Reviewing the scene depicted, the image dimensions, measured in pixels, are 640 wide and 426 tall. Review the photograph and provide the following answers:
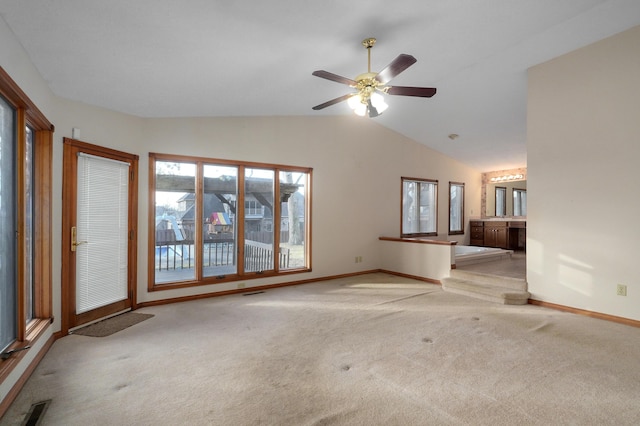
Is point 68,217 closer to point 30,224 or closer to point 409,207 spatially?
point 30,224

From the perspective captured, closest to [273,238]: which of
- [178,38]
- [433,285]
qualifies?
[433,285]

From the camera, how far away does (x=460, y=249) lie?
7590mm

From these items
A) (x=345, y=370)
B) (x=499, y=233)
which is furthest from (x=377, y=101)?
(x=499, y=233)

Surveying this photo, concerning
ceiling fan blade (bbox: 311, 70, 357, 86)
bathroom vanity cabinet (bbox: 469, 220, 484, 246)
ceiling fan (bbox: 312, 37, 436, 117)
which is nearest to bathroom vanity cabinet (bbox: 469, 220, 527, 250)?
bathroom vanity cabinet (bbox: 469, 220, 484, 246)

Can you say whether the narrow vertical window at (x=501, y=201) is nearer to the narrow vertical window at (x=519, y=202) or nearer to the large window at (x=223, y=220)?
the narrow vertical window at (x=519, y=202)

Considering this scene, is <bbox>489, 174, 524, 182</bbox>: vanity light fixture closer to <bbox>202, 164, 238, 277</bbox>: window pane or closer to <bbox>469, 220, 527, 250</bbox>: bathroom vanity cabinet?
<bbox>469, 220, 527, 250</bbox>: bathroom vanity cabinet

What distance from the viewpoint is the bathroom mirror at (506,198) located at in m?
8.84

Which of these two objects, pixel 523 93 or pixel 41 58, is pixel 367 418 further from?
pixel 523 93

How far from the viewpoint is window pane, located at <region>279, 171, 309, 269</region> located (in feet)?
18.4

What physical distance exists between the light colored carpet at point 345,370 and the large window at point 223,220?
2.90 ft

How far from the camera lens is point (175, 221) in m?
4.55

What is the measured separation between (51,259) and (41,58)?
6.07ft

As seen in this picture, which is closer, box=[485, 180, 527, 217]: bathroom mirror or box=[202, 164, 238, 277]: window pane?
box=[202, 164, 238, 277]: window pane

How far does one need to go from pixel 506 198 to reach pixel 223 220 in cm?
815
